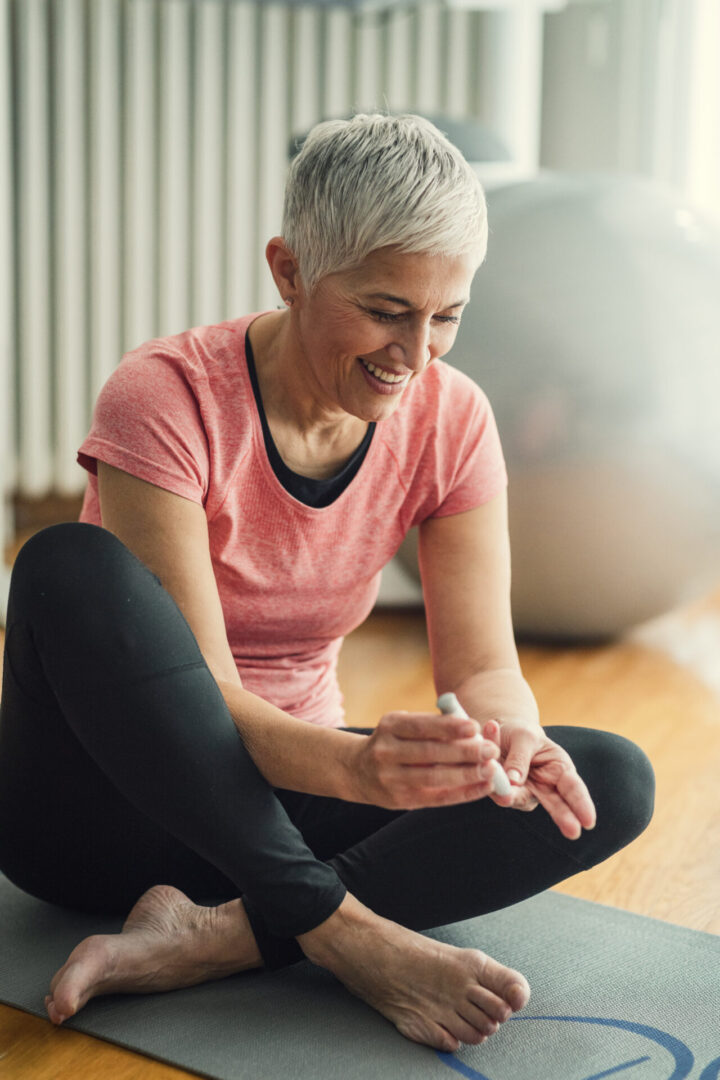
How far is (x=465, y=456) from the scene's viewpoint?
4.34 feet

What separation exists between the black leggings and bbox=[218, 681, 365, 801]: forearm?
0.02 metres

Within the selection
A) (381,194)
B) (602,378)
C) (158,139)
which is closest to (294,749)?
(381,194)

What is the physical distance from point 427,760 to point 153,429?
387mm

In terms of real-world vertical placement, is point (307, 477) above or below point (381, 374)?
below

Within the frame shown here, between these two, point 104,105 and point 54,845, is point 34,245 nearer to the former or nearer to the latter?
point 104,105

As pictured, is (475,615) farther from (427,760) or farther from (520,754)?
(427,760)

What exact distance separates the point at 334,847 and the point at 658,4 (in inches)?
112

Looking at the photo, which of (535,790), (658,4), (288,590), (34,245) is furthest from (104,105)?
(535,790)

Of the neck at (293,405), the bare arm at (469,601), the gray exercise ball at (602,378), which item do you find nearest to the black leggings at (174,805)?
the bare arm at (469,601)

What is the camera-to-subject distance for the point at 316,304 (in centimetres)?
115

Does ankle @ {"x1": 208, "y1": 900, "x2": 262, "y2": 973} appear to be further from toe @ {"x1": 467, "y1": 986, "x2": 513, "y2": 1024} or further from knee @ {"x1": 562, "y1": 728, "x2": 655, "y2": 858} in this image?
knee @ {"x1": 562, "y1": 728, "x2": 655, "y2": 858}

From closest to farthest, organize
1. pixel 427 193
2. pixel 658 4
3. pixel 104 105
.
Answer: pixel 427 193, pixel 104 105, pixel 658 4

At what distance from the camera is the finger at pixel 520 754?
1.09m

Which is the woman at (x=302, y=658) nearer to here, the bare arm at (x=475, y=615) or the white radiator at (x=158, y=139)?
the bare arm at (x=475, y=615)
